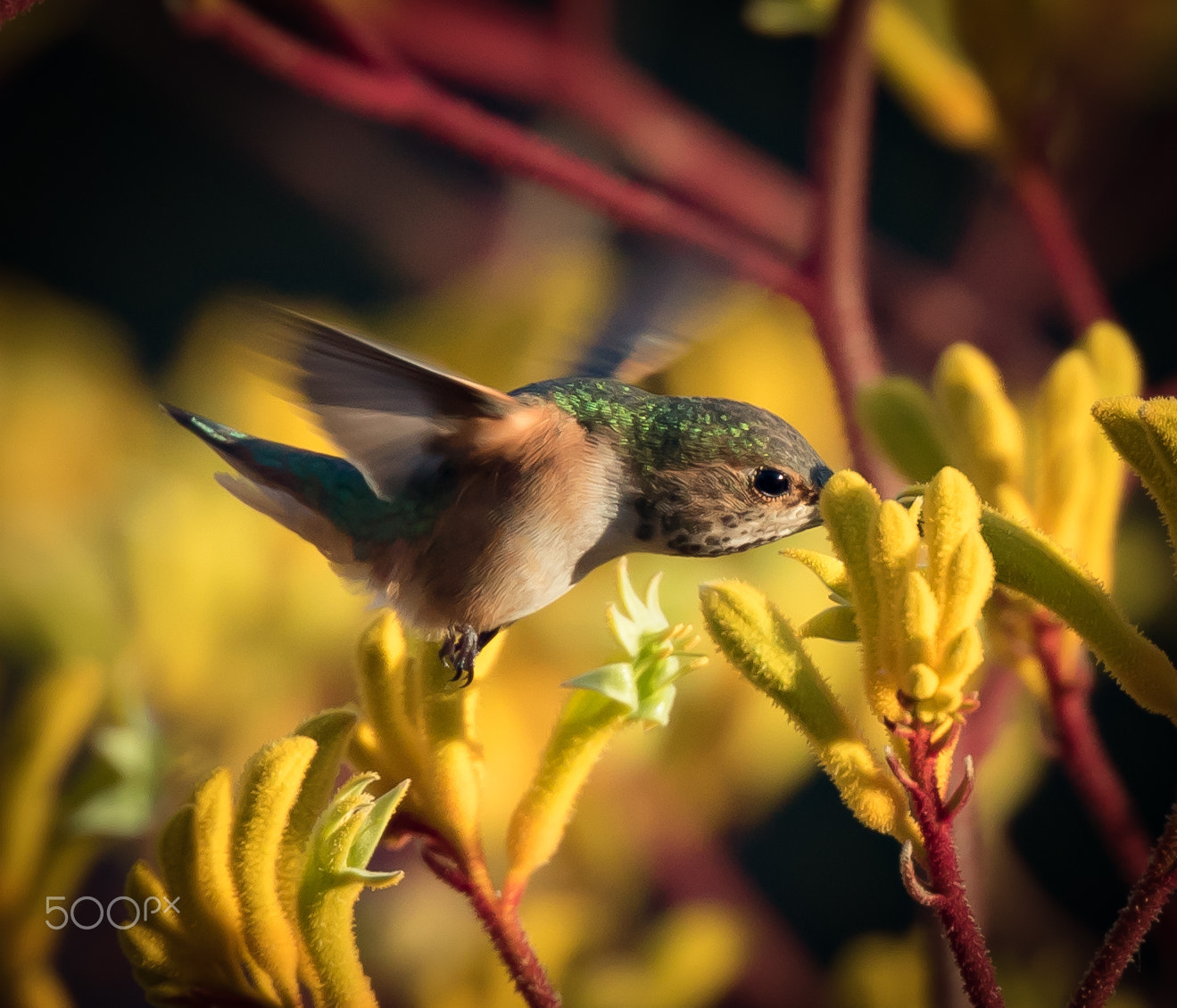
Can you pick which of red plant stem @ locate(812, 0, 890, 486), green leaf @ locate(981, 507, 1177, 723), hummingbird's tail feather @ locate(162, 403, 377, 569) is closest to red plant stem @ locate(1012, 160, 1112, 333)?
red plant stem @ locate(812, 0, 890, 486)

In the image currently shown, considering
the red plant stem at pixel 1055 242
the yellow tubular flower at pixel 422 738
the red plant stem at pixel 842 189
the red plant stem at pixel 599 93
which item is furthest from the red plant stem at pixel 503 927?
the red plant stem at pixel 599 93

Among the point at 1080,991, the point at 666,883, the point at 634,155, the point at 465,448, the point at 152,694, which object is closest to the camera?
the point at 1080,991

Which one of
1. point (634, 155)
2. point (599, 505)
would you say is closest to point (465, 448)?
point (599, 505)

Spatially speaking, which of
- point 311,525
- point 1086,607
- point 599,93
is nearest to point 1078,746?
point 1086,607

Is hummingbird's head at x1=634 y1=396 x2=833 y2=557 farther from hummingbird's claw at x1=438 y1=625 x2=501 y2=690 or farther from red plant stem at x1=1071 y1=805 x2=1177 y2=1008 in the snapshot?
red plant stem at x1=1071 y1=805 x2=1177 y2=1008

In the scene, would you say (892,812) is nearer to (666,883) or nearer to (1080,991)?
(1080,991)
